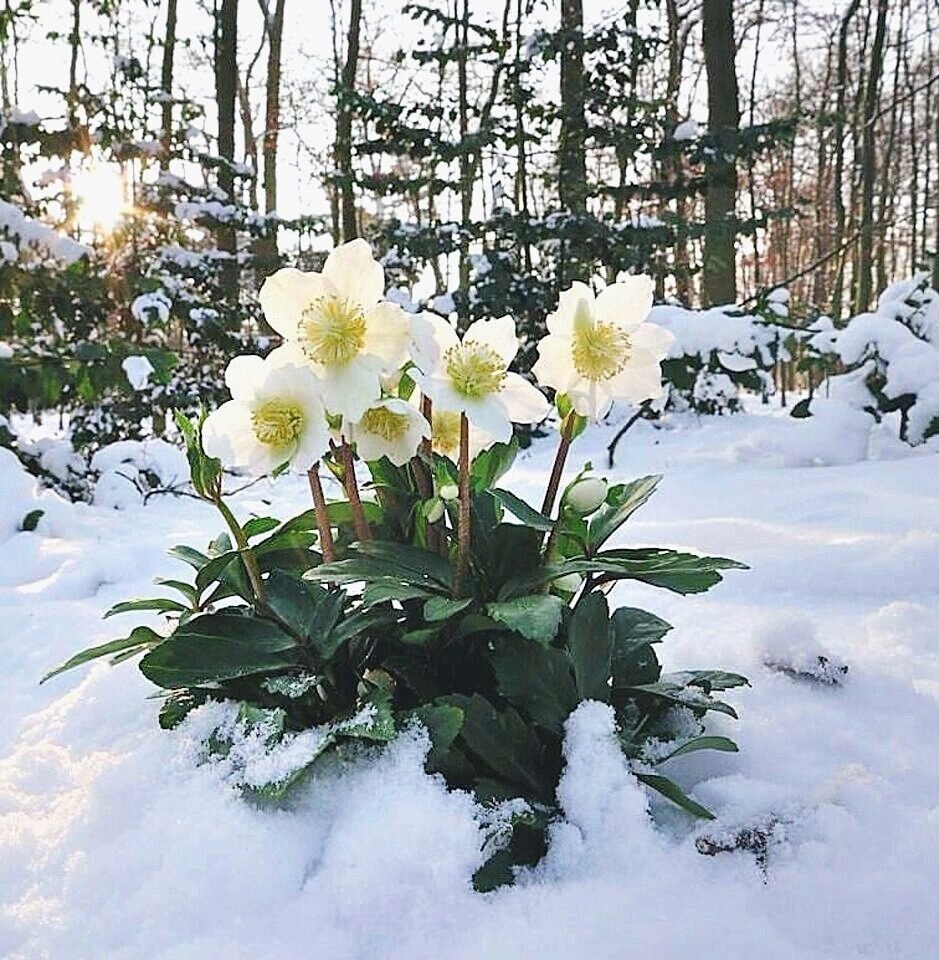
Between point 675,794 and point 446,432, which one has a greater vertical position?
point 446,432

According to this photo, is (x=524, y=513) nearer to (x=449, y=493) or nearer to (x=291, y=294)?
(x=449, y=493)

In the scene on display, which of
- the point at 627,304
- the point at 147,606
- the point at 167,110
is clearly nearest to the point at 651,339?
the point at 627,304

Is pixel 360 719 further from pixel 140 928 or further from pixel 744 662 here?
pixel 744 662

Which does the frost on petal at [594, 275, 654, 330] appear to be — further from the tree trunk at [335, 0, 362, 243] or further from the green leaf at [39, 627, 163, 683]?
the tree trunk at [335, 0, 362, 243]

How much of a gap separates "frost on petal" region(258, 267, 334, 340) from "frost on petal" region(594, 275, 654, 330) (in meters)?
0.26

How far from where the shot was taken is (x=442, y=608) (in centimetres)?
77

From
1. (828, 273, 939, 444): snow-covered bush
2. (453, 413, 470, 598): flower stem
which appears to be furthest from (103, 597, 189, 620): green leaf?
(828, 273, 939, 444): snow-covered bush

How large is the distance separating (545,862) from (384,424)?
395 mm

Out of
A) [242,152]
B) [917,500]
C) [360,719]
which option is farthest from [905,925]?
[242,152]

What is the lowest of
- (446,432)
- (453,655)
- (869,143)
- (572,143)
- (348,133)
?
(453,655)

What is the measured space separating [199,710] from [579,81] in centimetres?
563

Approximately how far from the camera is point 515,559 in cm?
89

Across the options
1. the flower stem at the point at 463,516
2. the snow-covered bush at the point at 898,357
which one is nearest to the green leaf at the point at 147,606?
the flower stem at the point at 463,516

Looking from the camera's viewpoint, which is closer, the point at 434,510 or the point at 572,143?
the point at 434,510
